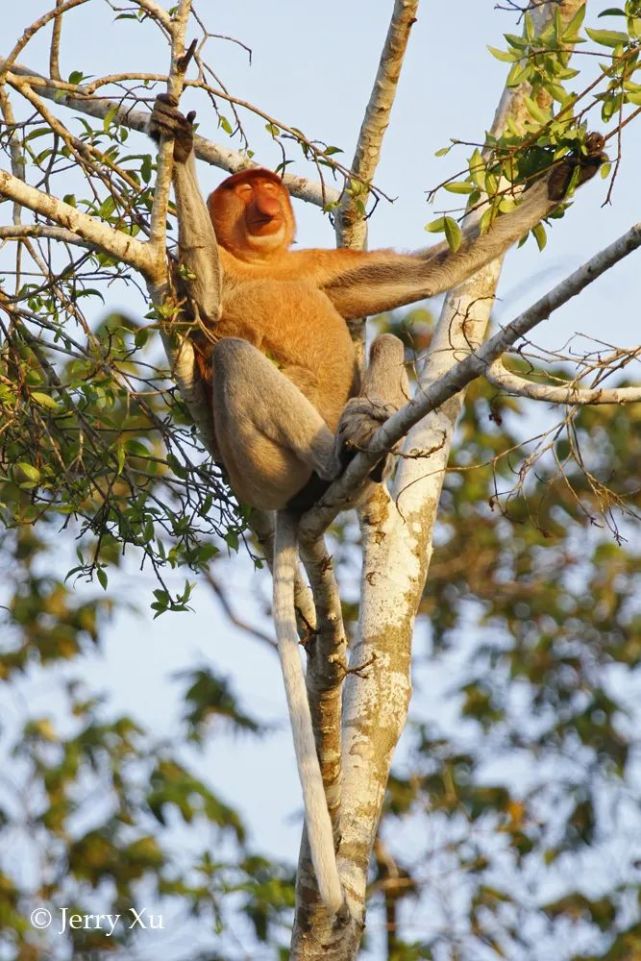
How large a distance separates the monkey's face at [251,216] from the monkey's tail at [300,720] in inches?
51.7

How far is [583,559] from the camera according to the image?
9.72 meters

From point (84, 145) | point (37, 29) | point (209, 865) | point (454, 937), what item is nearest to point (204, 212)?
point (84, 145)

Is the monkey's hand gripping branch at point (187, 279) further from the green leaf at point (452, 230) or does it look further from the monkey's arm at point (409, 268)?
the green leaf at point (452, 230)

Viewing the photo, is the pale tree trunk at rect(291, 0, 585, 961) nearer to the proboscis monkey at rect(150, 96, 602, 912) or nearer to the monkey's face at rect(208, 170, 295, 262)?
the proboscis monkey at rect(150, 96, 602, 912)

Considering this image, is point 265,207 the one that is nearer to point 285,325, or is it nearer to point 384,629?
point 285,325

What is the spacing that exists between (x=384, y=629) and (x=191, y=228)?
1779 millimetres

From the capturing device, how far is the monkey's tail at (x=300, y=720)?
3711 millimetres

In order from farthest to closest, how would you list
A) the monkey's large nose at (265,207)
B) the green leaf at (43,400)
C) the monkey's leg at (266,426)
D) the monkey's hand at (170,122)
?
the monkey's large nose at (265,207) < the monkey's leg at (266,426) < the green leaf at (43,400) < the monkey's hand at (170,122)

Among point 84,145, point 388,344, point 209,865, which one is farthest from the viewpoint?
point 209,865

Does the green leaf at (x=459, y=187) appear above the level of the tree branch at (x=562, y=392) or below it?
above

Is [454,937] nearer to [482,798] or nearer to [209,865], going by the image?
[482,798]

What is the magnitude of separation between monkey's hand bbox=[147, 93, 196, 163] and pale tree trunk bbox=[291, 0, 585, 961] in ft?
3.79

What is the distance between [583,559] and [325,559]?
222 inches

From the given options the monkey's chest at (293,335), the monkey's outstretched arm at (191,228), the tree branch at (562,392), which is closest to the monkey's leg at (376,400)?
the monkey's chest at (293,335)
